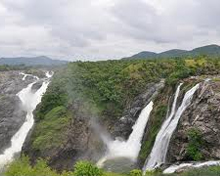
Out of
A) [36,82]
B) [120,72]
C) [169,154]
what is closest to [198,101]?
[169,154]

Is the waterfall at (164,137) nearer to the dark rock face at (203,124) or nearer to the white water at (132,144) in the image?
the dark rock face at (203,124)

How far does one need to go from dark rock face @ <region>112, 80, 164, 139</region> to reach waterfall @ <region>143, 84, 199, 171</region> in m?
15.8

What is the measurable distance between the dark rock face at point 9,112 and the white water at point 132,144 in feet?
54.3

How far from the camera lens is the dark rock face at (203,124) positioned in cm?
4034

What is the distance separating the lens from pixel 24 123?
7269cm

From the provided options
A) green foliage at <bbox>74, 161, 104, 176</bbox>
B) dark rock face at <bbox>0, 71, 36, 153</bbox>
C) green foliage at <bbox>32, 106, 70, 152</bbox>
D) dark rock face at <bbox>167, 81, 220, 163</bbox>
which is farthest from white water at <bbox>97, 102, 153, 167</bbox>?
green foliage at <bbox>74, 161, 104, 176</bbox>

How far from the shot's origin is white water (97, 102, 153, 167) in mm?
60553

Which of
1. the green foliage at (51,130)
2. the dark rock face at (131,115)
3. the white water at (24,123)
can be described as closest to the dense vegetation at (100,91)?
the green foliage at (51,130)

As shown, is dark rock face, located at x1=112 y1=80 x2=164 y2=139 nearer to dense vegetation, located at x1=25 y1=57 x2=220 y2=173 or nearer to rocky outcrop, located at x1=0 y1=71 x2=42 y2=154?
dense vegetation, located at x1=25 y1=57 x2=220 y2=173

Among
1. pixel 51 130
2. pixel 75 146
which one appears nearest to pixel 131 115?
pixel 75 146

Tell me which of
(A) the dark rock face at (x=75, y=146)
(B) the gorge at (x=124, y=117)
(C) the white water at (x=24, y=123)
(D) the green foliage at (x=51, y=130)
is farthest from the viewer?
(C) the white water at (x=24, y=123)

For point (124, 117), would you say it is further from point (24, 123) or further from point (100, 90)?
point (24, 123)

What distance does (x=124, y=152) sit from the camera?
61.6 m

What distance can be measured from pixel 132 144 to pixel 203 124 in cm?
2196
